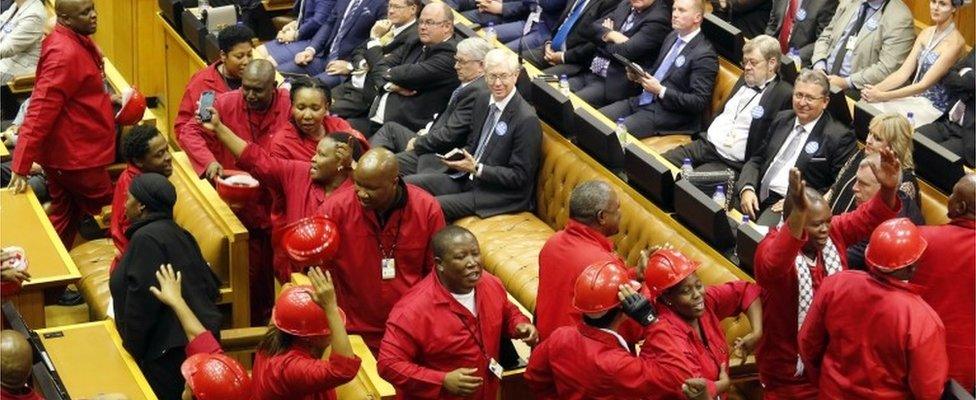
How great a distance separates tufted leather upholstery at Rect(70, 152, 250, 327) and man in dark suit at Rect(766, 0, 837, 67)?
3372 millimetres

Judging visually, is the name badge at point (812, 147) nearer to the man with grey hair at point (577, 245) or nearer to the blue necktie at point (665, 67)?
the blue necktie at point (665, 67)

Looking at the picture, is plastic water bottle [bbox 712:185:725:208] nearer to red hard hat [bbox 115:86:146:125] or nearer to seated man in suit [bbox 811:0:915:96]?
seated man in suit [bbox 811:0:915:96]

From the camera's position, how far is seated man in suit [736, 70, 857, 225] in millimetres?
7766

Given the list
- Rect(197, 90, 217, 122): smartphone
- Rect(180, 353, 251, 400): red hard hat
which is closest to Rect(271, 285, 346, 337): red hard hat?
Rect(180, 353, 251, 400): red hard hat

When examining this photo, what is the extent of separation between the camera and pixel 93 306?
7.75 metres

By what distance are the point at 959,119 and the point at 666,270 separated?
9.58 feet

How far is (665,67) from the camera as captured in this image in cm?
899

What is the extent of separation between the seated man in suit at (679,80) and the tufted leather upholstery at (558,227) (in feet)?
2.58

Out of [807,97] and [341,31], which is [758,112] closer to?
[807,97]

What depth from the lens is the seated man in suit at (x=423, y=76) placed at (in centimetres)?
908

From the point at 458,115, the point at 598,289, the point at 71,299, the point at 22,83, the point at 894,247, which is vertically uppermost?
the point at 894,247

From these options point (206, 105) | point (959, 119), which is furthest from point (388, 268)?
point (959, 119)

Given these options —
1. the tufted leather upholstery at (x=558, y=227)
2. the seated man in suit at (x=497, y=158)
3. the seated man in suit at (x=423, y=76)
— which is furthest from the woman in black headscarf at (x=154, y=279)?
the seated man in suit at (x=423, y=76)

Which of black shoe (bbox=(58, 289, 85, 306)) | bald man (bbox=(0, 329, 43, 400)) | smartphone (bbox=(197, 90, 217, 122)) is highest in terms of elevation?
bald man (bbox=(0, 329, 43, 400))
